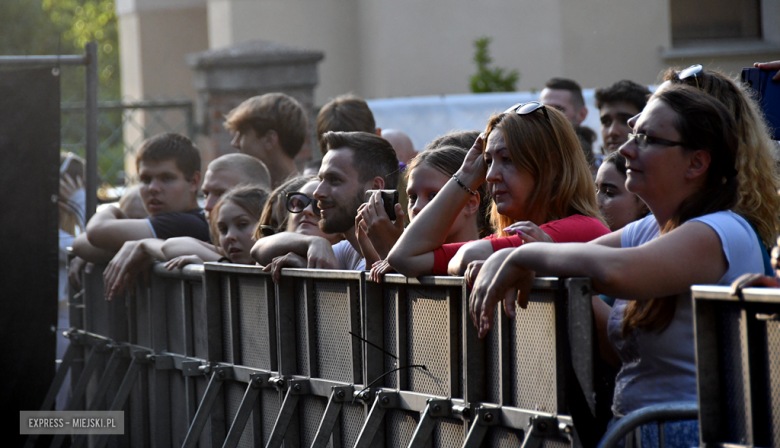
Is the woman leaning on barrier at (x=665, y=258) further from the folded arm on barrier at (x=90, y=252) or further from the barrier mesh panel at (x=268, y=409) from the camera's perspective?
the folded arm on barrier at (x=90, y=252)

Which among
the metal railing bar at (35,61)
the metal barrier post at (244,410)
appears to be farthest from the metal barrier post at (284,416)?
the metal railing bar at (35,61)

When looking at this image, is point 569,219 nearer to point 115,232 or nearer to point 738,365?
point 738,365

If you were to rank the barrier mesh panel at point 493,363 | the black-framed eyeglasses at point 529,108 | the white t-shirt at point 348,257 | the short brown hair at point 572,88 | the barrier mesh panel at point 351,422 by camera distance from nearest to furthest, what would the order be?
the barrier mesh panel at point 493,363, the black-framed eyeglasses at point 529,108, the barrier mesh panel at point 351,422, the white t-shirt at point 348,257, the short brown hair at point 572,88

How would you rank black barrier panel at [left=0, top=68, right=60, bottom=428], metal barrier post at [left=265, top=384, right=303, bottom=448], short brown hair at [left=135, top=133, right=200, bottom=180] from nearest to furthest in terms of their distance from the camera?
1. metal barrier post at [left=265, top=384, right=303, bottom=448]
2. black barrier panel at [left=0, top=68, right=60, bottom=428]
3. short brown hair at [left=135, top=133, right=200, bottom=180]

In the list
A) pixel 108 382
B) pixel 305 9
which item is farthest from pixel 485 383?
pixel 305 9

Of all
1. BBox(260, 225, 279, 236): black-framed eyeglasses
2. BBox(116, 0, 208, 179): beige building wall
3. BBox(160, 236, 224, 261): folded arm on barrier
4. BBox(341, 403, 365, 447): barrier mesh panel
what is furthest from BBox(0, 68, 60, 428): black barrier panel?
BBox(116, 0, 208, 179): beige building wall

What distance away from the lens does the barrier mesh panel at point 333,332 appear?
3779 millimetres

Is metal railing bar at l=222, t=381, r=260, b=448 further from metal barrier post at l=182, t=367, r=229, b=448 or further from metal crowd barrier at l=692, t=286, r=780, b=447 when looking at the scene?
metal crowd barrier at l=692, t=286, r=780, b=447

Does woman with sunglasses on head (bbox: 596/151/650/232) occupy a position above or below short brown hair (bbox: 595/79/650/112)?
below

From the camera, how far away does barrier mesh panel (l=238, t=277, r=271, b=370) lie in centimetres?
427

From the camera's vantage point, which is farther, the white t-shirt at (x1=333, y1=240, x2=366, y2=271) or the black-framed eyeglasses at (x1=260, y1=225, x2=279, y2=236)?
the black-framed eyeglasses at (x1=260, y1=225, x2=279, y2=236)

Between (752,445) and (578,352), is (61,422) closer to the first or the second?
(578,352)

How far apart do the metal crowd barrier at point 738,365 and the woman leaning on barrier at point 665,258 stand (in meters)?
0.24

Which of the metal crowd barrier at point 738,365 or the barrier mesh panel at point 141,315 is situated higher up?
the metal crowd barrier at point 738,365
